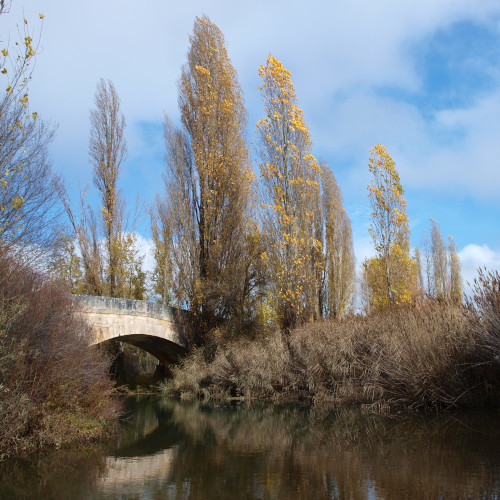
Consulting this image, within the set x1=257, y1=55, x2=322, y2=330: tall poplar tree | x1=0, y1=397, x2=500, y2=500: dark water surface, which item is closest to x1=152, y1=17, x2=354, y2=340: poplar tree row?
x1=257, y1=55, x2=322, y2=330: tall poplar tree

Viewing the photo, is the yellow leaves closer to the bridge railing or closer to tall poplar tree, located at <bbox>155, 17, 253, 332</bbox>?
tall poplar tree, located at <bbox>155, 17, 253, 332</bbox>

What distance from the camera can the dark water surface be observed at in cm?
421

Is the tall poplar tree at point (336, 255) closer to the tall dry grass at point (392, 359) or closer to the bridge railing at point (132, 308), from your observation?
the bridge railing at point (132, 308)

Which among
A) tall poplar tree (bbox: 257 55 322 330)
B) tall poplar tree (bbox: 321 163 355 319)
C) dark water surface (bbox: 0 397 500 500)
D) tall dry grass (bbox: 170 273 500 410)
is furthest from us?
tall poplar tree (bbox: 321 163 355 319)

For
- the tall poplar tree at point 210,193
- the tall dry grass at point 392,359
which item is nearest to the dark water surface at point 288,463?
the tall dry grass at point 392,359

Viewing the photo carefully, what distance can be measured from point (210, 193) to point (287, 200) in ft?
14.2

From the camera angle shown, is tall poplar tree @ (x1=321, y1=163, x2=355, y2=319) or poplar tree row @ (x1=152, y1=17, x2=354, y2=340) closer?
poplar tree row @ (x1=152, y1=17, x2=354, y2=340)

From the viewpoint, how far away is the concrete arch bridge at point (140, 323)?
1655 centimetres

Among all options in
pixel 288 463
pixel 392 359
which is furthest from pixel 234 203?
pixel 288 463

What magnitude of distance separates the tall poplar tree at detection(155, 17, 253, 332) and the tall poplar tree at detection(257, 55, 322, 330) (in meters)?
3.03

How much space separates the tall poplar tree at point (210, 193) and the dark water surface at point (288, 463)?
32.9 ft

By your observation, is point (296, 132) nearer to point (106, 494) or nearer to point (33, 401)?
point (33, 401)

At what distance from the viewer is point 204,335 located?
62.4 feet

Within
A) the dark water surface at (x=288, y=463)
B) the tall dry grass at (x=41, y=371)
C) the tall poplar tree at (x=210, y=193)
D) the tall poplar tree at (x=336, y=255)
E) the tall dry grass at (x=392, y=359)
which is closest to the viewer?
the dark water surface at (x=288, y=463)
